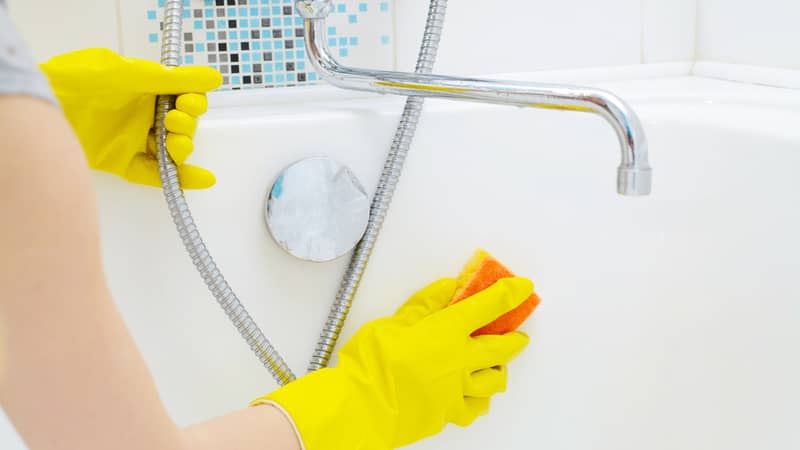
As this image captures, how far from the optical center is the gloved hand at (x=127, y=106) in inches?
26.5

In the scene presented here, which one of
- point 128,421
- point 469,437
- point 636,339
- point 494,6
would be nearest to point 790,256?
point 636,339

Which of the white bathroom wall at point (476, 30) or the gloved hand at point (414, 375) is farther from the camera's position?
the white bathroom wall at point (476, 30)

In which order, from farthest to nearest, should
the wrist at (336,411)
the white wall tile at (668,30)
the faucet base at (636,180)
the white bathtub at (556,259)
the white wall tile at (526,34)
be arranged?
the white wall tile at (668,30), the white wall tile at (526,34), the white bathtub at (556,259), the wrist at (336,411), the faucet base at (636,180)

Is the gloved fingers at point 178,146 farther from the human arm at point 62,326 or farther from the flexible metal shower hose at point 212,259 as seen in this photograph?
the human arm at point 62,326

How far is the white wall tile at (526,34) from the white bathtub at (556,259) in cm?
12

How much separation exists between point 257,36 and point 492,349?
1.36 ft

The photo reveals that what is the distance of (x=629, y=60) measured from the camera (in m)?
1.14

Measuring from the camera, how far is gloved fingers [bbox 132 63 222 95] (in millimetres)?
687

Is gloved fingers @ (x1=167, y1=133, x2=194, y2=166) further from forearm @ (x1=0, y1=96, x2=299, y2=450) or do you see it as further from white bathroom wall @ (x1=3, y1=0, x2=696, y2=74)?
forearm @ (x1=0, y1=96, x2=299, y2=450)

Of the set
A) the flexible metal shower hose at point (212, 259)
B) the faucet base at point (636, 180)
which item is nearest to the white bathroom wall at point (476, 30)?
the flexible metal shower hose at point (212, 259)

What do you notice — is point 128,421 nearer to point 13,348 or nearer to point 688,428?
point 13,348

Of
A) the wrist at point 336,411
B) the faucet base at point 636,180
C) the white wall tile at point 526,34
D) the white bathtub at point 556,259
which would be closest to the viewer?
the faucet base at point 636,180

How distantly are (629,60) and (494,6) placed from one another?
21 cm

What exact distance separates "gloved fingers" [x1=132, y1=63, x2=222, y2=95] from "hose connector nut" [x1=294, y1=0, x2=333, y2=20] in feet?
0.41
